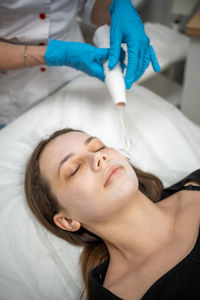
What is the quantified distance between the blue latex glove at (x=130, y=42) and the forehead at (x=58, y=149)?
0.30 m

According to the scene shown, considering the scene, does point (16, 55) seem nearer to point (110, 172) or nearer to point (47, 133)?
point (47, 133)

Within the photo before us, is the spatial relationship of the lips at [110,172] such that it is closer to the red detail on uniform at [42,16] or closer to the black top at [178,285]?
the black top at [178,285]

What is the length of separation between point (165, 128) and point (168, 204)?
38 cm

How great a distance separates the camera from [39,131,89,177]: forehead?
2.98ft

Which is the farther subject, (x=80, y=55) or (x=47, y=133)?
(x=47, y=133)

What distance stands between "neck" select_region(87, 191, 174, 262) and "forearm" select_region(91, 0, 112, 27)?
940 millimetres

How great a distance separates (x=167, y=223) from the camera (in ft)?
3.17

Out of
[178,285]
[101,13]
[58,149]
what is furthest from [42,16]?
[178,285]

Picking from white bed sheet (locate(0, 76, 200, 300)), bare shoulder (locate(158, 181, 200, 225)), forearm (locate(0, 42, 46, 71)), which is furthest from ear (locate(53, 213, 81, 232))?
forearm (locate(0, 42, 46, 71))

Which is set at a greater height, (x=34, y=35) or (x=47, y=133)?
(x=34, y=35)

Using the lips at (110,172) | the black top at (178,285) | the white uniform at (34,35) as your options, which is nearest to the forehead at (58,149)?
the lips at (110,172)

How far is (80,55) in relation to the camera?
113 centimetres

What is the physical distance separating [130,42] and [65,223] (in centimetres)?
71

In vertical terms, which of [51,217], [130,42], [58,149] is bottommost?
[51,217]
